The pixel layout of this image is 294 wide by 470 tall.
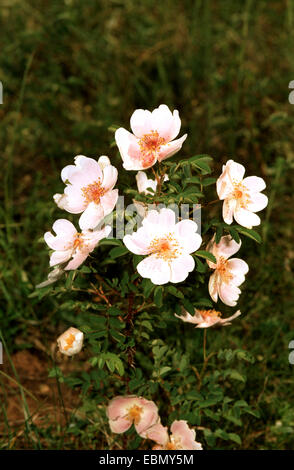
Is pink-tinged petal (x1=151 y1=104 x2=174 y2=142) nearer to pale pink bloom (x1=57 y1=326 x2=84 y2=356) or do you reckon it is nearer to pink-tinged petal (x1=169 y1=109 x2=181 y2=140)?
pink-tinged petal (x1=169 y1=109 x2=181 y2=140)

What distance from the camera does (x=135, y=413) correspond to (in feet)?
5.35

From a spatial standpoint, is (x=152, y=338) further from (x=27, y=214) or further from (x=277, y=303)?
(x=27, y=214)

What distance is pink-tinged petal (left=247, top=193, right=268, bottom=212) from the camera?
1421mm

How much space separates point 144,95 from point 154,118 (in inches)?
64.8

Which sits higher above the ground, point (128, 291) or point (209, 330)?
point (128, 291)

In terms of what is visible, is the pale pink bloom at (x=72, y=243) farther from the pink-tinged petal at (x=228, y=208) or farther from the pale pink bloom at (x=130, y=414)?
the pale pink bloom at (x=130, y=414)

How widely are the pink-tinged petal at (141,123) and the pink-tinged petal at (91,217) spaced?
0.21 m

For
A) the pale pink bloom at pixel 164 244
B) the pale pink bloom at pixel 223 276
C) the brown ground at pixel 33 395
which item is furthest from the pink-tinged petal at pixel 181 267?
the brown ground at pixel 33 395

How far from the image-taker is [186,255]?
1.35 meters

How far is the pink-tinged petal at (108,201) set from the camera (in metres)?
1.39

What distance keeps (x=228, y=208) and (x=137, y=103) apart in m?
1.82

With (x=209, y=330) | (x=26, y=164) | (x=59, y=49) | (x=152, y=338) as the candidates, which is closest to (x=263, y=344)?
(x=209, y=330)

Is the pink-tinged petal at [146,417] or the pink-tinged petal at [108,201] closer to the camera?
the pink-tinged petal at [108,201]

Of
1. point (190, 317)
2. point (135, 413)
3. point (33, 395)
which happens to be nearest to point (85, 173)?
point (190, 317)
